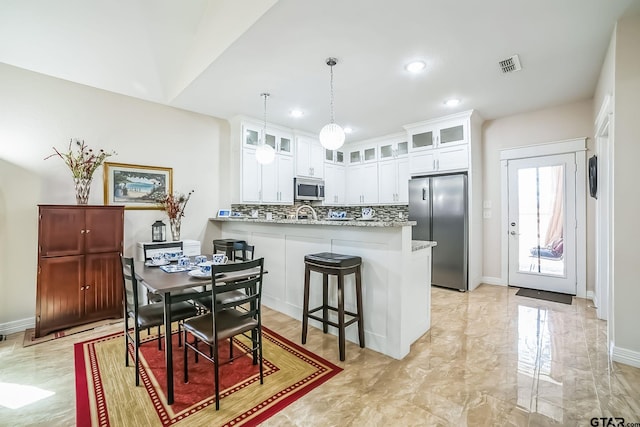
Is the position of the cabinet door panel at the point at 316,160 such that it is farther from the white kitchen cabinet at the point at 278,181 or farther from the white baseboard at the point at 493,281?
the white baseboard at the point at 493,281

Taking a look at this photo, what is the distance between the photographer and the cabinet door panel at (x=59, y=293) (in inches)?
113

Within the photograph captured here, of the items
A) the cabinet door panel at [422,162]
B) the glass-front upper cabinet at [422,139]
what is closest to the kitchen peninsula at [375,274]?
the cabinet door panel at [422,162]

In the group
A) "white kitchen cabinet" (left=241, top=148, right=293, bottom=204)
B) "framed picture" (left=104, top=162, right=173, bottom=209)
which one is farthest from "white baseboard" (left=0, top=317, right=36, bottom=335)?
"white kitchen cabinet" (left=241, top=148, right=293, bottom=204)

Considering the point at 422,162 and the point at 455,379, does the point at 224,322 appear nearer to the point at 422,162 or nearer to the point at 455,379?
the point at 455,379

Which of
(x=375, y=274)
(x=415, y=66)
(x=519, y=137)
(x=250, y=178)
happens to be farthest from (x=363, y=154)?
(x=375, y=274)

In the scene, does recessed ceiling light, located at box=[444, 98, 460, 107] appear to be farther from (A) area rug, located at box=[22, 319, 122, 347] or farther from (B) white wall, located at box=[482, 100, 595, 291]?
(A) area rug, located at box=[22, 319, 122, 347]

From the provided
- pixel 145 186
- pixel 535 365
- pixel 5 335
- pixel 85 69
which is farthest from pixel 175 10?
pixel 535 365

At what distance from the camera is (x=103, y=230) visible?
3.22m

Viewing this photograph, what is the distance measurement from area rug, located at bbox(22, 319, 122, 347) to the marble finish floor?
7 cm

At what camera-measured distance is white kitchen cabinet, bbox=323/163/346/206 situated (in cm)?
611

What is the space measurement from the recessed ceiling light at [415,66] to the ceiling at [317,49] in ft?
0.23

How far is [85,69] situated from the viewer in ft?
10.9

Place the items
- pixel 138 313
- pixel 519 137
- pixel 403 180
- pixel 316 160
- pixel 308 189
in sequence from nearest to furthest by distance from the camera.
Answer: pixel 138 313 < pixel 519 137 < pixel 403 180 < pixel 308 189 < pixel 316 160

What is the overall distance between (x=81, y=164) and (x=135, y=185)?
2.19ft
